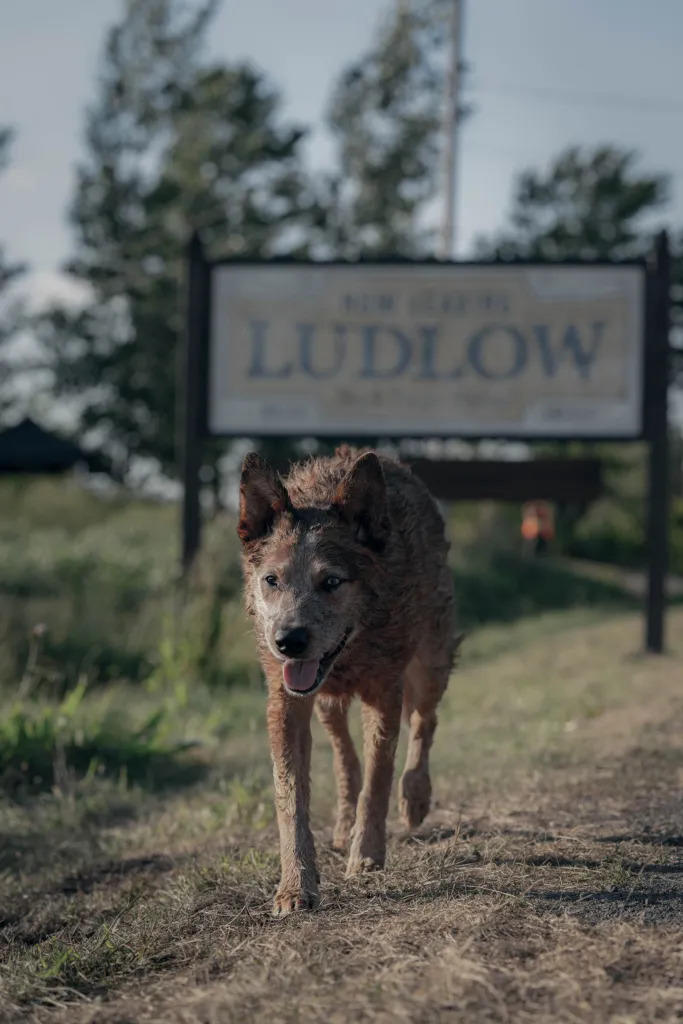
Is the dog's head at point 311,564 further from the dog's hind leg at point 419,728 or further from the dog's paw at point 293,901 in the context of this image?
the dog's hind leg at point 419,728

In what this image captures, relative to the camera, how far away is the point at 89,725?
8.29 meters

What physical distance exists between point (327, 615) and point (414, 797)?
1.29m

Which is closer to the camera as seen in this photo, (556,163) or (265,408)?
(265,408)

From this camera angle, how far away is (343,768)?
5.48 metres

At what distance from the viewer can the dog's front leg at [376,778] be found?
Result: 471cm

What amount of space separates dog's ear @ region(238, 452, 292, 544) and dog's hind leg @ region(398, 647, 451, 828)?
1.19m

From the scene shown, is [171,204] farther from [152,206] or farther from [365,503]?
[365,503]

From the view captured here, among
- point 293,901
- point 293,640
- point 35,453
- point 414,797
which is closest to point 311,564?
point 293,640

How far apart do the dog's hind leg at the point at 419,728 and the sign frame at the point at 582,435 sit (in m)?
7.33

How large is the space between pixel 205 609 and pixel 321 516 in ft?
22.4

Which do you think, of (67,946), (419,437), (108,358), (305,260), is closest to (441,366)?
(419,437)

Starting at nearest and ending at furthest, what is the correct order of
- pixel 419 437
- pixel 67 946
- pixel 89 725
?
pixel 67 946 < pixel 89 725 < pixel 419 437

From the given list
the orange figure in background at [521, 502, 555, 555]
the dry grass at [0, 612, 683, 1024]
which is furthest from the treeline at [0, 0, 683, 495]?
the dry grass at [0, 612, 683, 1024]

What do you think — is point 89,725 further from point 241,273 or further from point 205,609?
point 241,273
